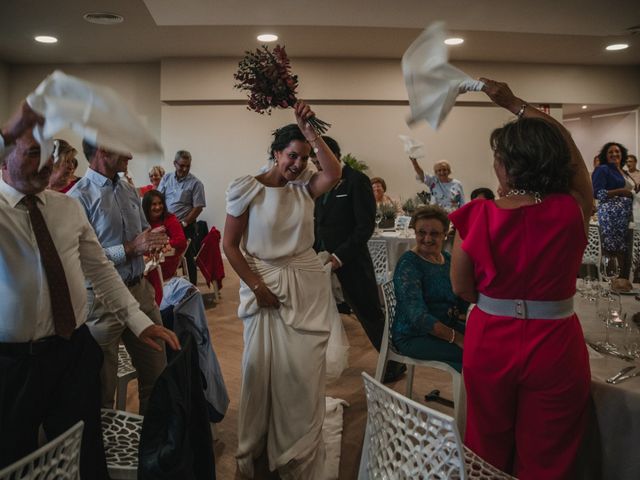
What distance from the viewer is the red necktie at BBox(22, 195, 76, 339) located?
163 centimetres

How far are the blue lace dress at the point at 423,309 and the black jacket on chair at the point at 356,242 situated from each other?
74 cm

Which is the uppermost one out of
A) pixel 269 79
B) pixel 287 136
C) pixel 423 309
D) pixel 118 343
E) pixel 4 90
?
pixel 4 90

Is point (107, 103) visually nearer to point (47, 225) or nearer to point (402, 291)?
point (47, 225)

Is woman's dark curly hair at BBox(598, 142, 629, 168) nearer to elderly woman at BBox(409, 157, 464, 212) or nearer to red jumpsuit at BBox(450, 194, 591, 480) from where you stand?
elderly woman at BBox(409, 157, 464, 212)

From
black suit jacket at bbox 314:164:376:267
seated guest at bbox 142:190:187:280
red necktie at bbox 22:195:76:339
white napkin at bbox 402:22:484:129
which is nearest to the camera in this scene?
white napkin at bbox 402:22:484:129

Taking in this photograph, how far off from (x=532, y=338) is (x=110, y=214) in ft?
6.26

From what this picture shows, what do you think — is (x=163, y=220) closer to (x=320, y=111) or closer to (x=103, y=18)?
(x=103, y=18)

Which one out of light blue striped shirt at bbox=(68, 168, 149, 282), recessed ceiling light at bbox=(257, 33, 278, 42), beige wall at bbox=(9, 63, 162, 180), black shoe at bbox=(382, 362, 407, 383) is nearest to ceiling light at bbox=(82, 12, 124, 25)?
recessed ceiling light at bbox=(257, 33, 278, 42)

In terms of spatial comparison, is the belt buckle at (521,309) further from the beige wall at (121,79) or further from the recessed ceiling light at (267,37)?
the beige wall at (121,79)

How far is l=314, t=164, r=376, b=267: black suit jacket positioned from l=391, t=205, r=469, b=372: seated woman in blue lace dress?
69 centimetres

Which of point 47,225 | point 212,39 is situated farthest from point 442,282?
point 212,39

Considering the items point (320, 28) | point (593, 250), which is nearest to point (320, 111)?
point (320, 28)

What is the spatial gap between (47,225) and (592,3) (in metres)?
4.82

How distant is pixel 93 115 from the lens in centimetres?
104
